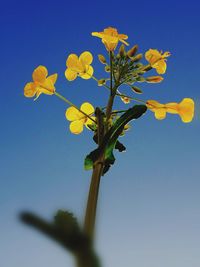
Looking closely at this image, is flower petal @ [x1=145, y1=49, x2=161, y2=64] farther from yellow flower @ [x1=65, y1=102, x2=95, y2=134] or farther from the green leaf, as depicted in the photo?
the green leaf

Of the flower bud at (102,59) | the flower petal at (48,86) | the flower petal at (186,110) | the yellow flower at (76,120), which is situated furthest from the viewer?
the flower bud at (102,59)

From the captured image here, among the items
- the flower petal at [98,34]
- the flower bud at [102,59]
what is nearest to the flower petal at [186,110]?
the flower petal at [98,34]

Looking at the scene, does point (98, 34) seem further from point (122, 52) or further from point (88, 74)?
point (88, 74)

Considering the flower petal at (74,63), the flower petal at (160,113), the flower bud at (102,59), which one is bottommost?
the flower petal at (160,113)

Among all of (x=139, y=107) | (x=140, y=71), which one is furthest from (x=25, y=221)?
(x=140, y=71)

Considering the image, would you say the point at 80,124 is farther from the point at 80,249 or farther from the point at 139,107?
the point at 80,249

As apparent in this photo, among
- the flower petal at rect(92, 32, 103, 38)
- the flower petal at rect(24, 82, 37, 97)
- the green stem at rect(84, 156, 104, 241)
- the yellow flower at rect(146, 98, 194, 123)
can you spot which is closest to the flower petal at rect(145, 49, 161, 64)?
the flower petal at rect(92, 32, 103, 38)

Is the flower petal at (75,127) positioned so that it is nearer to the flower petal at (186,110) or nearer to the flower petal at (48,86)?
the flower petal at (48,86)
